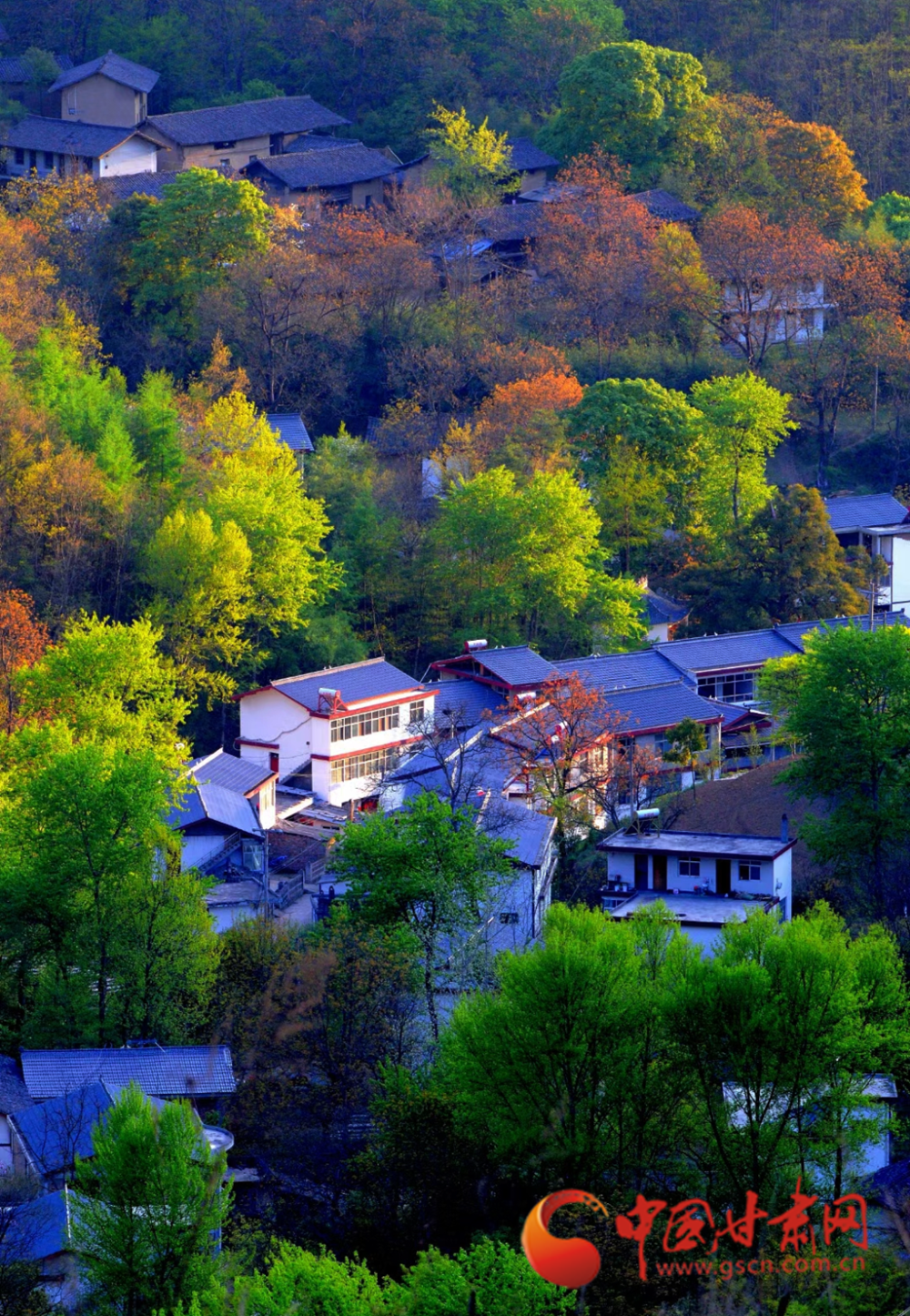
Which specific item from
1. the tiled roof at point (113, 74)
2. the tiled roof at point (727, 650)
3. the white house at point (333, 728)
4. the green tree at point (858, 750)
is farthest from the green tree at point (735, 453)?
the tiled roof at point (113, 74)

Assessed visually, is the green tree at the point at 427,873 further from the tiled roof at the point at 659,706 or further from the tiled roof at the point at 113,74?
the tiled roof at the point at 113,74

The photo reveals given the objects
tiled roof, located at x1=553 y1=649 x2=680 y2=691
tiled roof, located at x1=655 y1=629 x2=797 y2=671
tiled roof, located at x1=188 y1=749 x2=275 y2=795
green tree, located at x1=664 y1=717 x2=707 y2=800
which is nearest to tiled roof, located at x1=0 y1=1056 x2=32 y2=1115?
tiled roof, located at x1=188 y1=749 x2=275 y2=795

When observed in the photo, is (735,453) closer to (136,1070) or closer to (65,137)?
(65,137)

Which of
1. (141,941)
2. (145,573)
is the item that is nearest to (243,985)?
(141,941)

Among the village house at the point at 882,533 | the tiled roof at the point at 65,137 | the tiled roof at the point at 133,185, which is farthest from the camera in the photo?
the tiled roof at the point at 65,137

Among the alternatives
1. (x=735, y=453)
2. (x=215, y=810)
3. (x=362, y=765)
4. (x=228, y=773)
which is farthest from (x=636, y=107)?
(x=215, y=810)

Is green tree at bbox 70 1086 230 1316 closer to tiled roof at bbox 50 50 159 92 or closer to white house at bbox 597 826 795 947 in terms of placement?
white house at bbox 597 826 795 947

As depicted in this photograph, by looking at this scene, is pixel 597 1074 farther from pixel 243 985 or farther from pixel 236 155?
pixel 236 155
